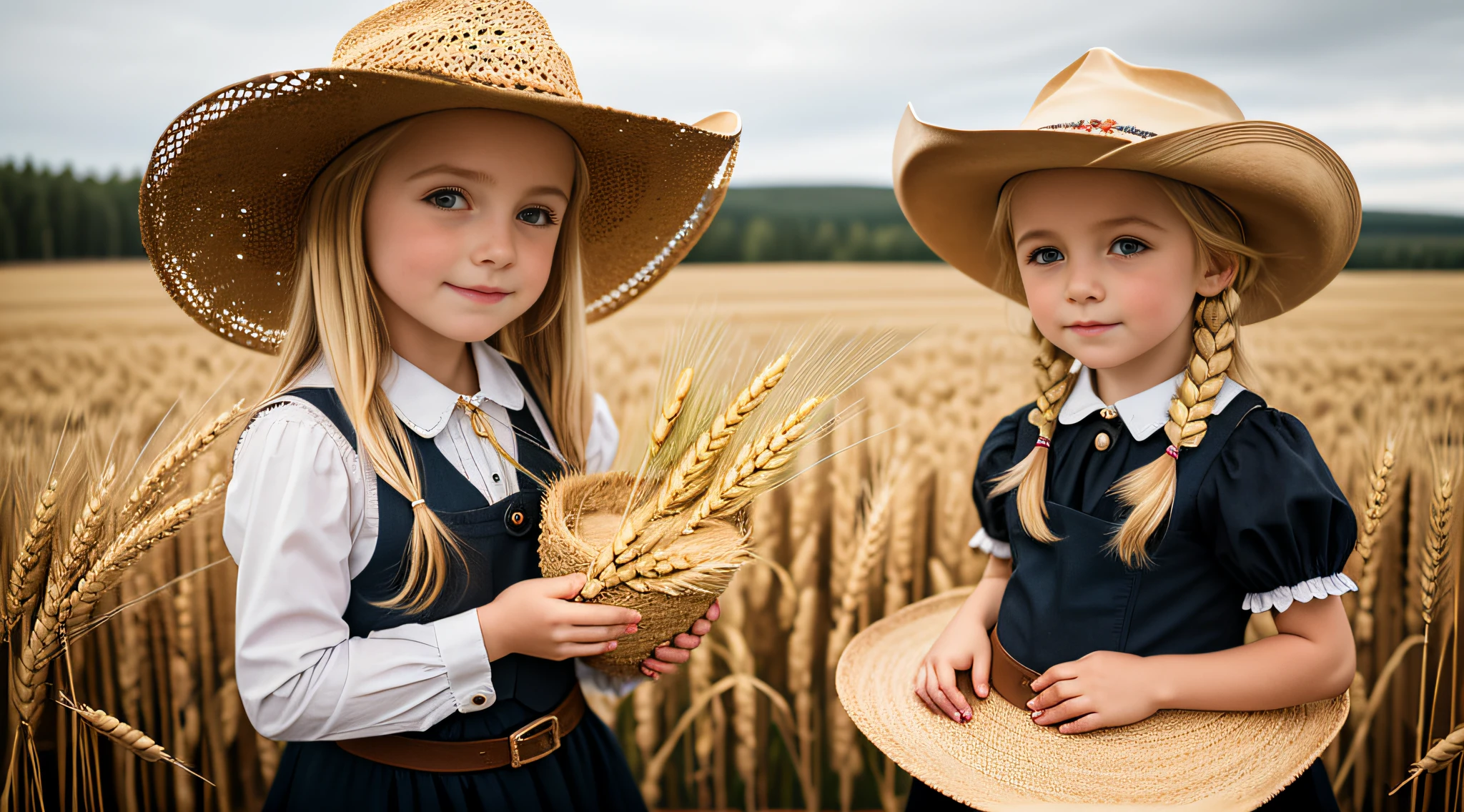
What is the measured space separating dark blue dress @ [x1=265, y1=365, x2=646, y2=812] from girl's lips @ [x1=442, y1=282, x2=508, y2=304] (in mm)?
231

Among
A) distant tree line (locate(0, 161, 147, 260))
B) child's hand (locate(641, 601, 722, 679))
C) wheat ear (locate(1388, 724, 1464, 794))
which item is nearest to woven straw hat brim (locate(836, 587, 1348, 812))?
child's hand (locate(641, 601, 722, 679))

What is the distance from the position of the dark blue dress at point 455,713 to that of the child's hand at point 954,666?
0.59m

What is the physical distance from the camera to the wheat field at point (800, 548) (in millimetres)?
1872

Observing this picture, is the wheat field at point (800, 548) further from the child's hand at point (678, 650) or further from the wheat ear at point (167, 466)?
the child's hand at point (678, 650)

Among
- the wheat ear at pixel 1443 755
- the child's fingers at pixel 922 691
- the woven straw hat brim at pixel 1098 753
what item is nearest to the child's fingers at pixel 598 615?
the woven straw hat brim at pixel 1098 753

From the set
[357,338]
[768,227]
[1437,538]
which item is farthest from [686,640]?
[768,227]

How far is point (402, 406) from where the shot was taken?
121 cm

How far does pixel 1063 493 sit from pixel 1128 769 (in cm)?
38

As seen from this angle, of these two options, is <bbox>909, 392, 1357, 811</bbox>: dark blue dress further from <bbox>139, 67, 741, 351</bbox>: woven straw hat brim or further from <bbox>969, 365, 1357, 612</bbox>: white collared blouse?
<bbox>139, 67, 741, 351</bbox>: woven straw hat brim

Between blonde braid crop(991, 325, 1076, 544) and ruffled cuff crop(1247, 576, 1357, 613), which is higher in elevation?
blonde braid crop(991, 325, 1076, 544)

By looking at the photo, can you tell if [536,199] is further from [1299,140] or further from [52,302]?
[52,302]

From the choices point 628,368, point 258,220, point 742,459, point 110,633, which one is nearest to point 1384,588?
point 742,459

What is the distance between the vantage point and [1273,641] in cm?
105

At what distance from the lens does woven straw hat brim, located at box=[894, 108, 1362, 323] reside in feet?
3.17
